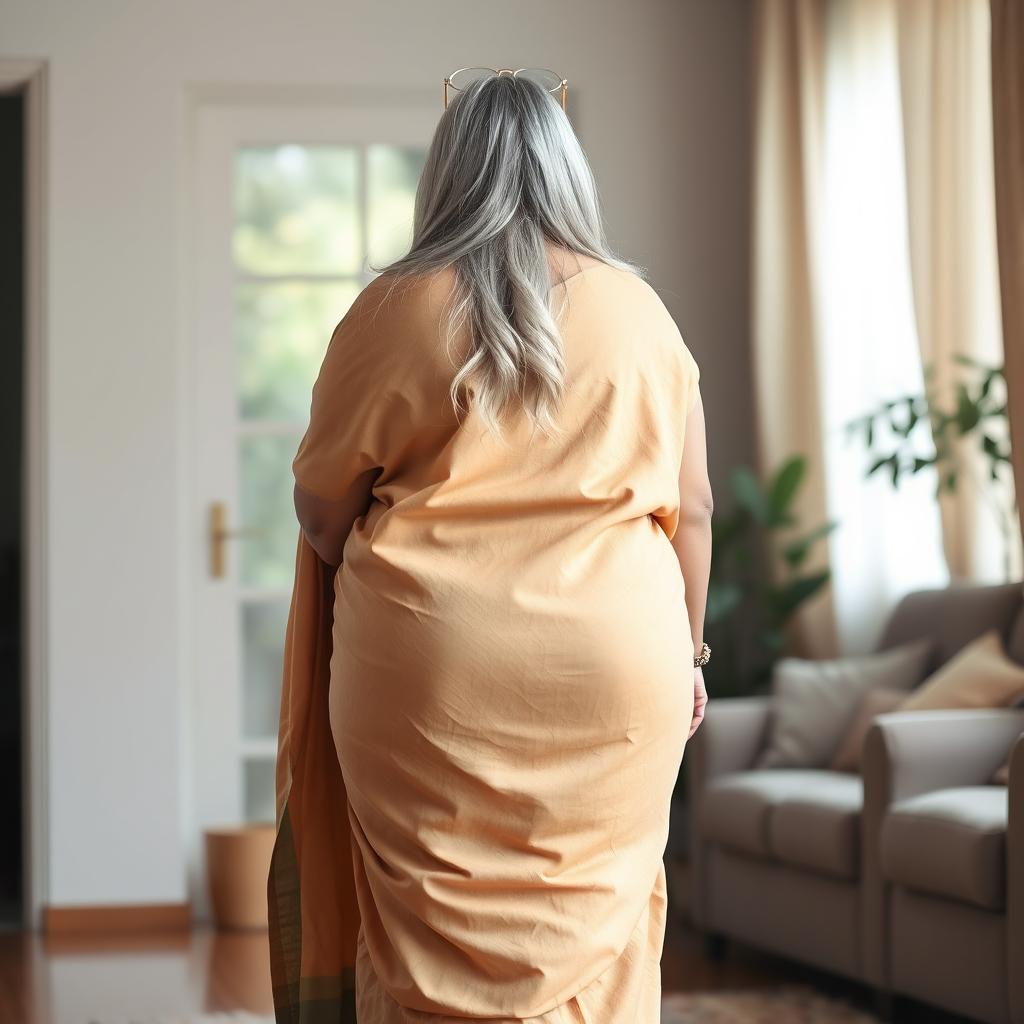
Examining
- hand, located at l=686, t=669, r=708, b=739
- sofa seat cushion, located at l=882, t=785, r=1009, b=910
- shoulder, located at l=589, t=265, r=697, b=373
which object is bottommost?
sofa seat cushion, located at l=882, t=785, r=1009, b=910

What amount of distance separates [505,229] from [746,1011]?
2.01m

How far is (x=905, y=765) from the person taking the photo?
2.94 metres

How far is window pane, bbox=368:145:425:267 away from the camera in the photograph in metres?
4.65

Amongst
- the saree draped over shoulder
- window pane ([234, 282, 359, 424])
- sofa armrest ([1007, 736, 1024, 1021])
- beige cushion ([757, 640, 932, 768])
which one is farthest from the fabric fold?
window pane ([234, 282, 359, 424])

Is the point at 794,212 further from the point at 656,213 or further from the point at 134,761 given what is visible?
the point at 134,761

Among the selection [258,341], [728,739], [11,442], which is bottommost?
[728,739]

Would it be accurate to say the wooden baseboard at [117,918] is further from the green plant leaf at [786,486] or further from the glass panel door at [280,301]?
the green plant leaf at [786,486]

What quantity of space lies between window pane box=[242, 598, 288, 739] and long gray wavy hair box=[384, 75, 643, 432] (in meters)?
2.94

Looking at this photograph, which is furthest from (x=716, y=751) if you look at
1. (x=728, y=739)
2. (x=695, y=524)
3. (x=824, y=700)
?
(x=695, y=524)

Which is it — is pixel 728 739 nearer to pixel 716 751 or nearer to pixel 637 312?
pixel 716 751

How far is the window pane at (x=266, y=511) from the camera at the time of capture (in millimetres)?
4586

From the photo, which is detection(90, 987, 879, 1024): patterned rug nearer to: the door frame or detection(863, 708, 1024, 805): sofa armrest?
detection(863, 708, 1024, 805): sofa armrest

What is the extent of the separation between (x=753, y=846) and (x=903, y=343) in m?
1.69

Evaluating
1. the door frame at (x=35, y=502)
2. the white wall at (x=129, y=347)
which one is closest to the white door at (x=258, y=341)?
the white wall at (x=129, y=347)
